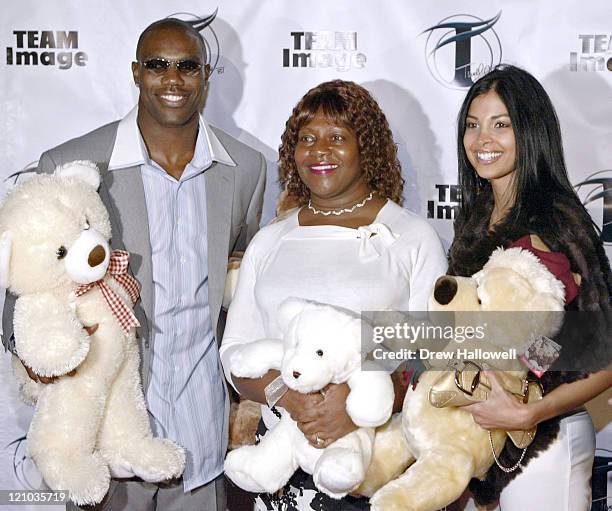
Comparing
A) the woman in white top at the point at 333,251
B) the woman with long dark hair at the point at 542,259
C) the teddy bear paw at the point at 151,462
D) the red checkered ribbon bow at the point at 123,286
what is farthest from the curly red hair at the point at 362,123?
the teddy bear paw at the point at 151,462

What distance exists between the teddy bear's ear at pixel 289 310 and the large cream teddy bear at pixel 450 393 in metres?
0.31

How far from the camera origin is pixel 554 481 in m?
1.92

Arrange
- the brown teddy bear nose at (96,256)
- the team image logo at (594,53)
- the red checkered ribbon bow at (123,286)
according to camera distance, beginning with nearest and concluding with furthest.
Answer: the brown teddy bear nose at (96,256), the red checkered ribbon bow at (123,286), the team image logo at (594,53)

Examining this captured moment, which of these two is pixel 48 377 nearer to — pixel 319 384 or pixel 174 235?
pixel 174 235

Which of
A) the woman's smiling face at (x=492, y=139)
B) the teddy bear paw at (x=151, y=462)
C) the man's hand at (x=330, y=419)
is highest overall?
the woman's smiling face at (x=492, y=139)

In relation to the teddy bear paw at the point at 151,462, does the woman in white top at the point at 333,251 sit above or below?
above

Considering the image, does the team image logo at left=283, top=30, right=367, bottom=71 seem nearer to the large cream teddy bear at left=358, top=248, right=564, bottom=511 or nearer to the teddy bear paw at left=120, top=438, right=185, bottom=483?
the large cream teddy bear at left=358, top=248, right=564, bottom=511

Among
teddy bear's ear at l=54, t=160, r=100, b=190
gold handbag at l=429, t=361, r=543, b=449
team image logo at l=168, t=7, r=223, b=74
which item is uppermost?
team image logo at l=168, t=7, r=223, b=74

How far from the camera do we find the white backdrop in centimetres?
275

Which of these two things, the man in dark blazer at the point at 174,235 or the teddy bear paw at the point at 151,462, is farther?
the man in dark blazer at the point at 174,235

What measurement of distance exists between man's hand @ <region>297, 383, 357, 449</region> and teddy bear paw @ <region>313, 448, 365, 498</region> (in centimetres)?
6

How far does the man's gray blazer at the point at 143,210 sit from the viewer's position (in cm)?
224

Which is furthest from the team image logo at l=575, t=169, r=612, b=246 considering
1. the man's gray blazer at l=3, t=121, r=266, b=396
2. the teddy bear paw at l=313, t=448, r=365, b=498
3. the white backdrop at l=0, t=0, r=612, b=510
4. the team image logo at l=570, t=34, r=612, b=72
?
the teddy bear paw at l=313, t=448, r=365, b=498
